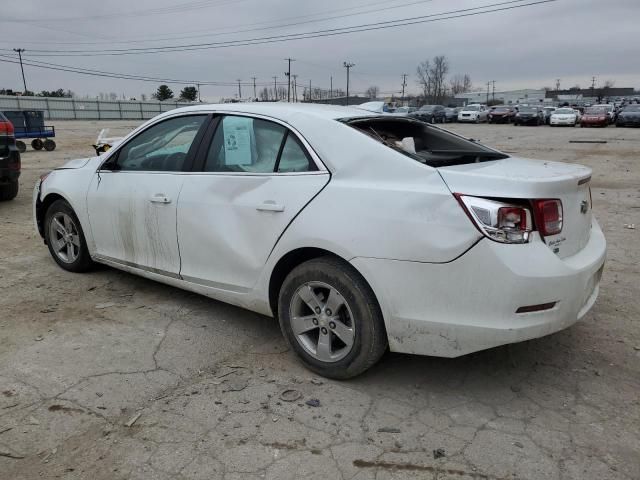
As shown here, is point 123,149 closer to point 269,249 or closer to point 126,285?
point 126,285

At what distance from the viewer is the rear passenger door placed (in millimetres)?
3211

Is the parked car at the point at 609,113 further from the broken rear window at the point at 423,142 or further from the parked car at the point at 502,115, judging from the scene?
the broken rear window at the point at 423,142

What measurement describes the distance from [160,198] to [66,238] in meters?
1.69

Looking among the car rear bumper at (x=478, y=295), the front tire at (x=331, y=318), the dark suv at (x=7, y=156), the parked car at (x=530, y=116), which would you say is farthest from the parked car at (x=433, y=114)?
the car rear bumper at (x=478, y=295)

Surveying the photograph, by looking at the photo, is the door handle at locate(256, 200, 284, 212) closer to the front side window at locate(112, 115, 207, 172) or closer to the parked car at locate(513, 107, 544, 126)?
the front side window at locate(112, 115, 207, 172)

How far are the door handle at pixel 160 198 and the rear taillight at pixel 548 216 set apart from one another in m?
2.45

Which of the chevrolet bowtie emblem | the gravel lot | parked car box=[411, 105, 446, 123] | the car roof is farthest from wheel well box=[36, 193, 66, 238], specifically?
parked car box=[411, 105, 446, 123]

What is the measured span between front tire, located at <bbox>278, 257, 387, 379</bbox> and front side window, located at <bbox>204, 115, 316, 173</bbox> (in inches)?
25.9

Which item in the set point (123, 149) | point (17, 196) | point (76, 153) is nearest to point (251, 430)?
point (123, 149)

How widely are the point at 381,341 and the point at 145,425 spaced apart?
1314mm

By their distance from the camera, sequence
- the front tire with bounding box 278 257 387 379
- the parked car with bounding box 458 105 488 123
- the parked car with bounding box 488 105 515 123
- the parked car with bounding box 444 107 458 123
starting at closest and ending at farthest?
the front tire with bounding box 278 257 387 379
the parked car with bounding box 488 105 515 123
the parked car with bounding box 458 105 488 123
the parked car with bounding box 444 107 458 123

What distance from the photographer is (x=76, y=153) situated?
19.2 m

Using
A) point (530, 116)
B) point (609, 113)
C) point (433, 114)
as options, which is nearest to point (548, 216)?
point (530, 116)

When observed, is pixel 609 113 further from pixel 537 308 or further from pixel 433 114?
pixel 537 308
